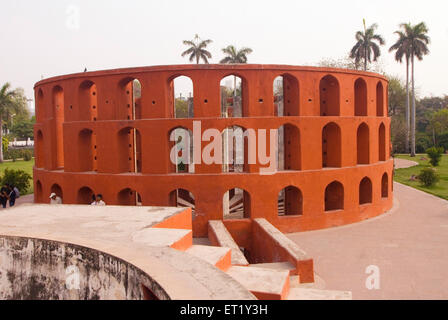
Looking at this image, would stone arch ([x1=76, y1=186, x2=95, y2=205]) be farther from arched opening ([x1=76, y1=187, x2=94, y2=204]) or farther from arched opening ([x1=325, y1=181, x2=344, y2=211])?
arched opening ([x1=325, y1=181, x2=344, y2=211])

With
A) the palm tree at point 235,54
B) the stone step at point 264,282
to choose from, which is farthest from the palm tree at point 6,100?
the stone step at point 264,282

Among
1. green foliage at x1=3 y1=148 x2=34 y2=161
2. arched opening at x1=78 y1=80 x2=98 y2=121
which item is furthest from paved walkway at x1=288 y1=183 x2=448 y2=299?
green foliage at x1=3 y1=148 x2=34 y2=161

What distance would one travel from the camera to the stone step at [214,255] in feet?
21.5

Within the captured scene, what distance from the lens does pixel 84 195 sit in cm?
1420

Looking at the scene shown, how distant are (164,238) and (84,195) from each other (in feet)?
27.8

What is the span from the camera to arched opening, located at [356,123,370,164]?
48.4ft

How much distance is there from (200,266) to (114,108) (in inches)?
374

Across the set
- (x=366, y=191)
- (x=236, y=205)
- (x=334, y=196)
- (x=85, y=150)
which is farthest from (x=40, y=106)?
(x=366, y=191)

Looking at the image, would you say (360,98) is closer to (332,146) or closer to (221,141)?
(332,146)

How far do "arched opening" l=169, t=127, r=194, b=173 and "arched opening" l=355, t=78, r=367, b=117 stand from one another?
6566mm

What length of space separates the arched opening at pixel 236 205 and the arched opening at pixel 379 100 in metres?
7.02

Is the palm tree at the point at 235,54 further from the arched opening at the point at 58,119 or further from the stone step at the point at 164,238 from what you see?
the stone step at the point at 164,238

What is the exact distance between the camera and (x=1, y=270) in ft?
22.6
